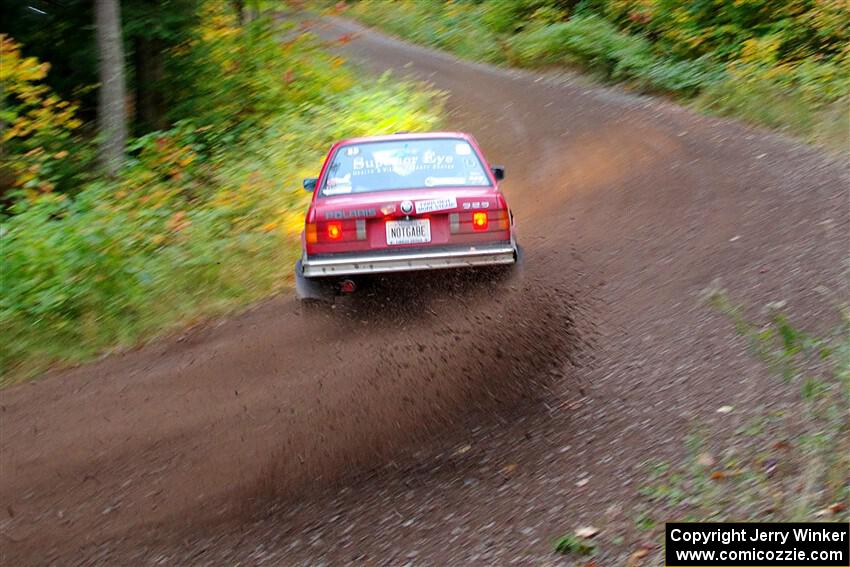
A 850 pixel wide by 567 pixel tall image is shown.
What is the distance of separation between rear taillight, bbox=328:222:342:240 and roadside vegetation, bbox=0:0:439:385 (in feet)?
6.28

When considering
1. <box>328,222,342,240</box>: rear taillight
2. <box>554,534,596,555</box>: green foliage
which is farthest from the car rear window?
<box>554,534,596,555</box>: green foliage

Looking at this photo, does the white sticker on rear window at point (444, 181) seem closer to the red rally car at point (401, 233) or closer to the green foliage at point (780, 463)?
the red rally car at point (401, 233)

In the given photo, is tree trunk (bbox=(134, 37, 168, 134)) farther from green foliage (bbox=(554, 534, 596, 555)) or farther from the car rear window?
green foliage (bbox=(554, 534, 596, 555))

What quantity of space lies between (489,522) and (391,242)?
3.37 m

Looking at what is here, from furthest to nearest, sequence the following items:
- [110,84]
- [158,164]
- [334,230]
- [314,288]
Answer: [158,164]
[110,84]
[314,288]
[334,230]

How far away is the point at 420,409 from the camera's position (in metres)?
5.92

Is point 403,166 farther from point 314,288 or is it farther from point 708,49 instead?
point 708,49

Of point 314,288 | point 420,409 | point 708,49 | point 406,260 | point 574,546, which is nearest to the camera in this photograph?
point 574,546

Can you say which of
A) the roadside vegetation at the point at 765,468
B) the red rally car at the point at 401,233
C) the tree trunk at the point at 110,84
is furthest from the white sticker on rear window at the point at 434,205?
the tree trunk at the point at 110,84

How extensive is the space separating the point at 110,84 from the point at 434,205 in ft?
26.2

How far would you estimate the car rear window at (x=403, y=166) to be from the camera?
7910 millimetres

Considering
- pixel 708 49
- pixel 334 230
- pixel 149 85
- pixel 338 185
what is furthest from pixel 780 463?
pixel 708 49

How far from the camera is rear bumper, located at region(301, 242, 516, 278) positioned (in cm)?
734

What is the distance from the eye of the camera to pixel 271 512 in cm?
488
